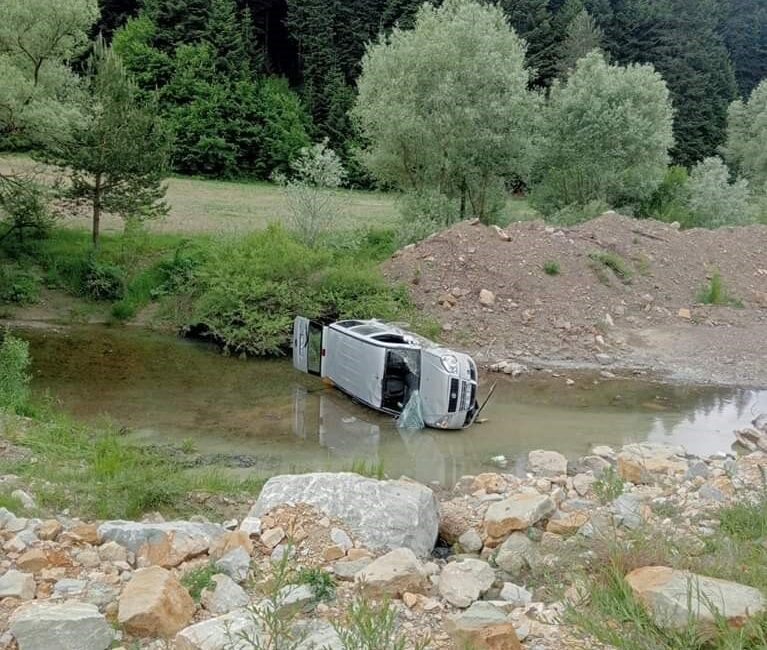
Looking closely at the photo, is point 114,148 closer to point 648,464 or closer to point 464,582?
point 648,464

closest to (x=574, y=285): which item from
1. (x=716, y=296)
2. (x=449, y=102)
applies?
(x=716, y=296)

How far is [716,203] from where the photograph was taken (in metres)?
34.7

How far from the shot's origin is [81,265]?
2486 cm

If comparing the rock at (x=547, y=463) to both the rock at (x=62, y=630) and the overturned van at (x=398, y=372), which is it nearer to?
the overturned van at (x=398, y=372)

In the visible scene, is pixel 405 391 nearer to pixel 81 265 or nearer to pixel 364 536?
pixel 364 536

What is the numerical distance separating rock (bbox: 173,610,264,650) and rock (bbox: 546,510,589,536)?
13.1 ft

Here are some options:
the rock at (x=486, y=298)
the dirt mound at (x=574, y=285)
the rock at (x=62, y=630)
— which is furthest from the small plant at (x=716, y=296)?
the rock at (x=62, y=630)

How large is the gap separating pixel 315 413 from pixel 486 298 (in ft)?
28.0

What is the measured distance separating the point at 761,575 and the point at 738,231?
2713cm

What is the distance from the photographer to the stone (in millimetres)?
8430

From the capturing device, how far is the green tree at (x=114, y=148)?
23.1 metres

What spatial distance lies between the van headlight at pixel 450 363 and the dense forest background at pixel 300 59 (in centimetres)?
3415

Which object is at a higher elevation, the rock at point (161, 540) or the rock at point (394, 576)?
the rock at point (394, 576)

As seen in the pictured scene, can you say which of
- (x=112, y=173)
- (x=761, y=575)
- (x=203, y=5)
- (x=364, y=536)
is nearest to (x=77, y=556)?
(x=364, y=536)
